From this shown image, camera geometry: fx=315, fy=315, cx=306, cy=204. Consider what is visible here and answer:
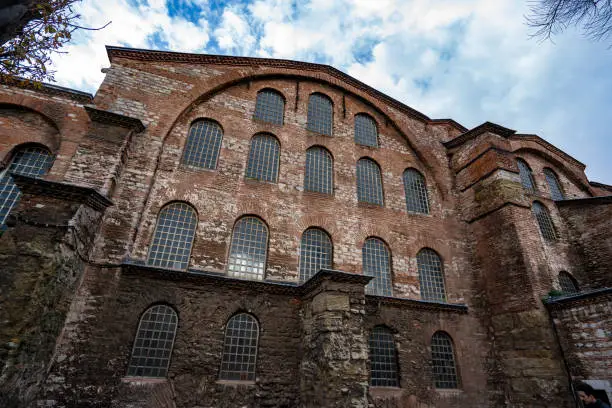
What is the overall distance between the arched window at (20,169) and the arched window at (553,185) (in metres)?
19.1

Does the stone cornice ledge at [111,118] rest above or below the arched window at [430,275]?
above

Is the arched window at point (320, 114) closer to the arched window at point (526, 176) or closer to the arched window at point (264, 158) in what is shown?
the arched window at point (264, 158)

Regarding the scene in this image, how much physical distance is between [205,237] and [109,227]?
2.27 meters

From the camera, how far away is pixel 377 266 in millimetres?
10062

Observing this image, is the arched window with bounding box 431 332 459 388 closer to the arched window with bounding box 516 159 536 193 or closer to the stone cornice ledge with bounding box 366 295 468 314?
the stone cornice ledge with bounding box 366 295 468 314

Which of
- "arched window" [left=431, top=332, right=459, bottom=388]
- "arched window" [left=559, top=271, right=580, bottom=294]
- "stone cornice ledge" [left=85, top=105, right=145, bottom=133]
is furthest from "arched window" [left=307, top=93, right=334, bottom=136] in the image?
"arched window" [left=559, top=271, right=580, bottom=294]

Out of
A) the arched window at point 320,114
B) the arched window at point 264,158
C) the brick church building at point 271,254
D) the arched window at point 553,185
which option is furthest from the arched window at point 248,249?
the arched window at point 553,185

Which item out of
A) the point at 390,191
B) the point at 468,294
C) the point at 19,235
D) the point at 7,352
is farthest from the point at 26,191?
the point at 468,294

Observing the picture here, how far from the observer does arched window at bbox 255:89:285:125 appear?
11445mm

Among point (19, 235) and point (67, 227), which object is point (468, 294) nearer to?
point (67, 227)

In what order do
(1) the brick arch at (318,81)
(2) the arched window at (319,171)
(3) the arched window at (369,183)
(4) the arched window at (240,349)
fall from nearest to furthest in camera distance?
(4) the arched window at (240,349), (1) the brick arch at (318,81), (2) the arched window at (319,171), (3) the arched window at (369,183)

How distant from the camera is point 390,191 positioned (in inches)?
456

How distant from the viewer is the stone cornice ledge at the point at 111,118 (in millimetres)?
8367

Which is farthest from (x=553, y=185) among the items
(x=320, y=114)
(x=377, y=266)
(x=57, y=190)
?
(x=57, y=190)
